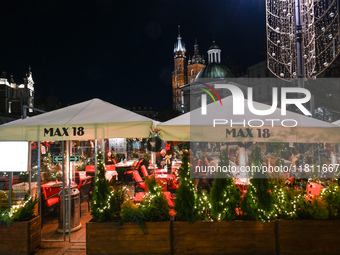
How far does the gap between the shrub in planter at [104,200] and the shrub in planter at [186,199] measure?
3.55ft

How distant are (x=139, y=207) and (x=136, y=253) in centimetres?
74

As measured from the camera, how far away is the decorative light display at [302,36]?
7.87m

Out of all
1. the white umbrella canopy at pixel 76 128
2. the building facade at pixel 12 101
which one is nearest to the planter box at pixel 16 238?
the white umbrella canopy at pixel 76 128

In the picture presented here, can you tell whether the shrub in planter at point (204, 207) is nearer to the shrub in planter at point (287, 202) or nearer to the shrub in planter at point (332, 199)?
the shrub in planter at point (287, 202)

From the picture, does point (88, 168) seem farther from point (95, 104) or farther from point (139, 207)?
point (139, 207)

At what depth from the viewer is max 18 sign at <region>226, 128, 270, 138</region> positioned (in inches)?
180

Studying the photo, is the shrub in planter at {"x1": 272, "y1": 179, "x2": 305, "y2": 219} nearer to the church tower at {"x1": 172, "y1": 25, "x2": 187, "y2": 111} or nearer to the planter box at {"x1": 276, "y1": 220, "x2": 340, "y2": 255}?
the planter box at {"x1": 276, "y1": 220, "x2": 340, "y2": 255}

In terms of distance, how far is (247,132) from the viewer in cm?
458

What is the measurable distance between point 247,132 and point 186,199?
62.6 inches

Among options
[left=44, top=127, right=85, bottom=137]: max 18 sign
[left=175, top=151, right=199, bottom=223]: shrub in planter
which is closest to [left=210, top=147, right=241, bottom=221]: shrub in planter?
[left=175, top=151, right=199, bottom=223]: shrub in planter

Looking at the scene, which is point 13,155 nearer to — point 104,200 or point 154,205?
point 104,200

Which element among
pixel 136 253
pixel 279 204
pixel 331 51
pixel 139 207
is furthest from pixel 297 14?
pixel 136 253

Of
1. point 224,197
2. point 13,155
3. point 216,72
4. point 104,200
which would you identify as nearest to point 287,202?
point 224,197

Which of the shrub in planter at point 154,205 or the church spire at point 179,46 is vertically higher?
the church spire at point 179,46
